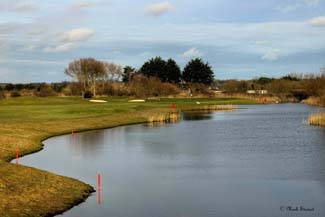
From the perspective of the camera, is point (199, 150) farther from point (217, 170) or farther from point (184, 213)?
point (184, 213)

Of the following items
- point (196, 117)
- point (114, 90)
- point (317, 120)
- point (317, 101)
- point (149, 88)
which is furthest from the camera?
point (114, 90)

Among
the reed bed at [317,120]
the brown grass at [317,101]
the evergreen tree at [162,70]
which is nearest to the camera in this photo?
the reed bed at [317,120]

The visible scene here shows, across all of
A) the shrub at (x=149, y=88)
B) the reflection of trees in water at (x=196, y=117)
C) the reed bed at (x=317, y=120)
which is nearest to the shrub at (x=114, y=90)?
the shrub at (x=149, y=88)

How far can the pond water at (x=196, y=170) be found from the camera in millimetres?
17531

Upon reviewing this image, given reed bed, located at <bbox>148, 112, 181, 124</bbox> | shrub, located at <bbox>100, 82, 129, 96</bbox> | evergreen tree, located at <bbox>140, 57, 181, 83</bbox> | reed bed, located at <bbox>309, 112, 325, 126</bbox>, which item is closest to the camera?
reed bed, located at <bbox>309, 112, 325, 126</bbox>

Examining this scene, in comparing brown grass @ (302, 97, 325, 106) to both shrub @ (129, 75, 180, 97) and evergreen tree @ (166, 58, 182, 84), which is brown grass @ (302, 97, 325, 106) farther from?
evergreen tree @ (166, 58, 182, 84)

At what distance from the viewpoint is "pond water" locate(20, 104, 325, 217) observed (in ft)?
57.5

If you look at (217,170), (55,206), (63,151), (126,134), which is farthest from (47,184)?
(126,134)

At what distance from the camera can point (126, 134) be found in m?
45.6

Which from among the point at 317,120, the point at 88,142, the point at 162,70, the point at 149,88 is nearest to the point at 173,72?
the point at 162,70

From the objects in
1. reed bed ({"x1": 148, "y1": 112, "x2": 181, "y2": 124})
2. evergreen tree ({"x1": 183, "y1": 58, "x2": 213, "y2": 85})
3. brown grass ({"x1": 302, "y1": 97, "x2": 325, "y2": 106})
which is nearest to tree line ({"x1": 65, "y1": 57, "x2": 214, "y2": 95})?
evergreen tree ({"x1": 183, "y1": 58, "x2": 213, "y2": 85})

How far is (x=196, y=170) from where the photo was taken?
25188mm

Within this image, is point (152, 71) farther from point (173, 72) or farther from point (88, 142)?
point (88, 142)

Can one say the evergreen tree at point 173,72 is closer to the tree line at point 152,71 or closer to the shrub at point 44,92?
the tree line at point 152,71
